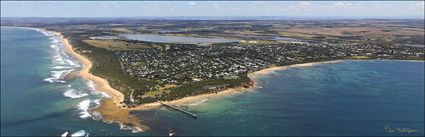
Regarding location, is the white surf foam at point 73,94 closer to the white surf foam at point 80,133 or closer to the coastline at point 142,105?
the coastline at point 142,105

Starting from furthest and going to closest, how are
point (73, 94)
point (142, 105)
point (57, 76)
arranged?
point (57, 76)
point (73, 94)
point (142, 105)

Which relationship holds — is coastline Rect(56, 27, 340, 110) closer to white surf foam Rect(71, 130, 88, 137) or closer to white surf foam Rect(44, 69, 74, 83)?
white surf foam Rect(44, 69, 74, 83)

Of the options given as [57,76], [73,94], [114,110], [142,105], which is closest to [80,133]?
[114,110]

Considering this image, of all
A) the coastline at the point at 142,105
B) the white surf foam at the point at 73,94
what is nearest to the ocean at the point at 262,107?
the white surf foam at the point at 73,94

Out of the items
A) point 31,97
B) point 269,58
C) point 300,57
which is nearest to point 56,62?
point 31,97

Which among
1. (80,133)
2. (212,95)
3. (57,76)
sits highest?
(57,76)

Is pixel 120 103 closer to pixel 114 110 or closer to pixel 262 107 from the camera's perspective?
pixel 114 110

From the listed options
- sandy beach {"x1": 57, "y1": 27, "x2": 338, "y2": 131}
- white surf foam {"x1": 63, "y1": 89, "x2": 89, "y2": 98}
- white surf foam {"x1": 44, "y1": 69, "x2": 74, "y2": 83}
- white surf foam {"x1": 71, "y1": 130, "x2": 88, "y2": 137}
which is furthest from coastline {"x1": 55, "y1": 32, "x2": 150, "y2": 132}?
white surf foam {"x1": 44, "y1": 69, "x2": 74, "y2": 83}

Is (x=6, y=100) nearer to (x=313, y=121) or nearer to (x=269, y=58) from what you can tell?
(x=313, y=121)
